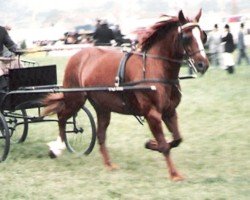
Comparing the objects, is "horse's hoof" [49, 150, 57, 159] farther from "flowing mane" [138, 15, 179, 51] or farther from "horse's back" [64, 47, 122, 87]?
"flowing mane" [138, 15, 179, 51]

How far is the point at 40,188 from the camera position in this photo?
6.50 meters

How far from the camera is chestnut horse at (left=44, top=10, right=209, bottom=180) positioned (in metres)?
6.54

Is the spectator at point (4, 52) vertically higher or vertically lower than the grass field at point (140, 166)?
higher

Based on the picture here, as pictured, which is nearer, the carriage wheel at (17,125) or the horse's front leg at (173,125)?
the horse's front leg at (173,125)

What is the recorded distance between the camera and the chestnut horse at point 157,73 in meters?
6.54

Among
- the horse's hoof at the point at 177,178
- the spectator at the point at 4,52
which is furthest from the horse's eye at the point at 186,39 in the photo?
the spectator at the point at 4,52

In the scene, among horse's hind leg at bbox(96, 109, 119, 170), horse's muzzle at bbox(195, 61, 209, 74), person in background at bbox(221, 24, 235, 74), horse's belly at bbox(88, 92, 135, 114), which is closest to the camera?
horse's muzzle at bbox(195, 61, 209, 74)

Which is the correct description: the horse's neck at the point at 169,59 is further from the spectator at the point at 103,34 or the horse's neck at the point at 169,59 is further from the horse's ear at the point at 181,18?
the spectator at the point at 103,34

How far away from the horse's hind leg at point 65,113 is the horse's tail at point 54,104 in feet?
0.21

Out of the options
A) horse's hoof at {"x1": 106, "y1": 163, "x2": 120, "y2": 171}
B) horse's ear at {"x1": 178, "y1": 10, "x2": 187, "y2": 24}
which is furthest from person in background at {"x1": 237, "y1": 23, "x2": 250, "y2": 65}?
horse's ear at {"x1": 178, "y1": 10, "x2": 187, "y2": 24}

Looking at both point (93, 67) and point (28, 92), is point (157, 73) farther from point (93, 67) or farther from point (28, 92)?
point (28, 92)

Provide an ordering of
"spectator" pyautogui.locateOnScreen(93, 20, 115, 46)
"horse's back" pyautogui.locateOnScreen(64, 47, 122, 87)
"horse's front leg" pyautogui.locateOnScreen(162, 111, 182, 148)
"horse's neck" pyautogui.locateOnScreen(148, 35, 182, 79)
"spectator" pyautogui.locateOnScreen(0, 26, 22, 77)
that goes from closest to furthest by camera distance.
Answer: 1. "horse's neck" pyautogui.locateOnScreen(148, 35, 182, 79)
2. "horse's front leg" pyautogui.locateOnScreen(162, 111, 182, 148)
3. "horse's back" pyautogui.locateOnScreen(64, 47, 122, 87)
4. "spectator" pyautogui.locateOnScreen(0, 26, 22, 77)
5. "spectator" pyautogui.locateOnScreen(93, 20, 115, 46)

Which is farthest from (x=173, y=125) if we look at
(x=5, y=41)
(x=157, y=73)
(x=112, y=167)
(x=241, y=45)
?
(x=241, y=45)

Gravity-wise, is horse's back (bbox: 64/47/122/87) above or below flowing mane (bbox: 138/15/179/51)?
below
